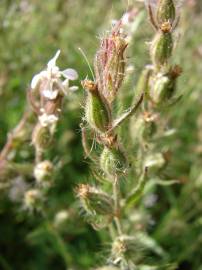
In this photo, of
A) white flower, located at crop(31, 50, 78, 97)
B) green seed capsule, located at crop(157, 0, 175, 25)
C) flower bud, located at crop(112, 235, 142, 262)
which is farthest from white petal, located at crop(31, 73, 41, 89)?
flower bud, located at crop(112, 235, 142, 262)

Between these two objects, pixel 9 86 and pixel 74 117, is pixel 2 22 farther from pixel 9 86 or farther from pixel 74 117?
pixel 74 117

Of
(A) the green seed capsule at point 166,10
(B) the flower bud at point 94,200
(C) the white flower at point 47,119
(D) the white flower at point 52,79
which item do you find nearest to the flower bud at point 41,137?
(C) the white flower at point 47,119

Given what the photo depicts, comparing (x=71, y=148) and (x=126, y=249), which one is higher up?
(x=71, y=148)

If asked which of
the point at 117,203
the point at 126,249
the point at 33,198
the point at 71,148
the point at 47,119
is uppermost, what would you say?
the point at 71,148

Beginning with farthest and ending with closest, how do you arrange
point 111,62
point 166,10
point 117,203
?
1. point 117,203
2. point 166,10
3. point 111,62

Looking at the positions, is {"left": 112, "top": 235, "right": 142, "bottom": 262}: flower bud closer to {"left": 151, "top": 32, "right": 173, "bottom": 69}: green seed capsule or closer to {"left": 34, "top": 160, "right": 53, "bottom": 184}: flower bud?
{"left": 34, "top": 160, "right": 53, "bottom": 184}: flower bud

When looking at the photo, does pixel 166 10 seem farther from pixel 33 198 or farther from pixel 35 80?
pixel 33 198

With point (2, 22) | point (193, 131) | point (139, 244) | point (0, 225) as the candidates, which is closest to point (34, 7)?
point (2, 22)

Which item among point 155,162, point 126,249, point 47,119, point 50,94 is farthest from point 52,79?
point 126,249
